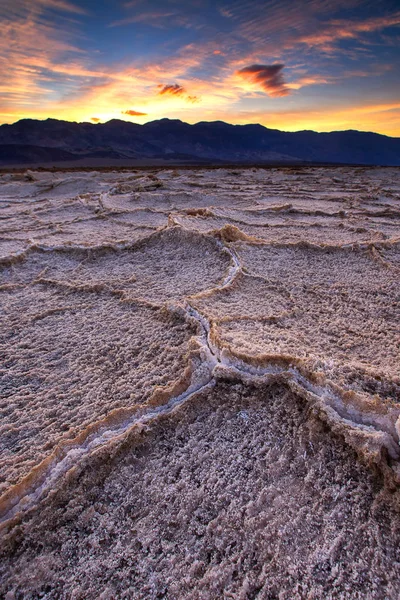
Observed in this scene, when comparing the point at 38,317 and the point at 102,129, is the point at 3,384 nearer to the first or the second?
the point at 38,317

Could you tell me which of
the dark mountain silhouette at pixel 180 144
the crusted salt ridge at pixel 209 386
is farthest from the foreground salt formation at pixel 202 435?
the dark mountain silhouette at pixel 180 144

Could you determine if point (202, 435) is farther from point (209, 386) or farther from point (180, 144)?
point (180, 144)

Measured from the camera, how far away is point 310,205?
11.5 feet

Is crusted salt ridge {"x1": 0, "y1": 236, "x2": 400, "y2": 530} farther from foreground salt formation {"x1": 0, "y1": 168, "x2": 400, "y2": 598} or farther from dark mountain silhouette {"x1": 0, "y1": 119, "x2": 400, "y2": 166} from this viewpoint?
dark mountain silhouette {"x1": 0, "y1": 119, "x2": 400, "y2": 166}

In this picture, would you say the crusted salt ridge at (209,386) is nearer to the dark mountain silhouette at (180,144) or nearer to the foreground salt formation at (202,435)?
the foreground salt formation at (202,435)

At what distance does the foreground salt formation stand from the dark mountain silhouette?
39469 millimetres

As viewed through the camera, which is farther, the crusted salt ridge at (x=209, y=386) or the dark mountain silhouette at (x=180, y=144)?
the dark mountain silhouette at (x=180, y=144)

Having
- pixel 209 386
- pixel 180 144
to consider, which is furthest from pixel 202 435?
pixel 180 144

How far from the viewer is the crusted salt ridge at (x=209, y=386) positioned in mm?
623

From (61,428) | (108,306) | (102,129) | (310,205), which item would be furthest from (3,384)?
(102,129)

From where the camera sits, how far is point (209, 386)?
85cm

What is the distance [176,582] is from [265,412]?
1.19ft

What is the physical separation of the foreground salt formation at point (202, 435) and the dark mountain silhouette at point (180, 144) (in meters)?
39.5

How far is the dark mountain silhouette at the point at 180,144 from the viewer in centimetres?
4234
